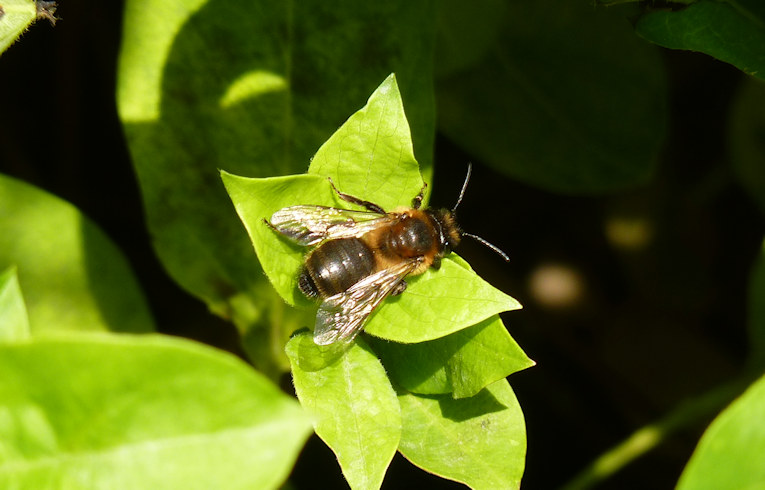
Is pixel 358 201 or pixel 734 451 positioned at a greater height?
pixel 358 201

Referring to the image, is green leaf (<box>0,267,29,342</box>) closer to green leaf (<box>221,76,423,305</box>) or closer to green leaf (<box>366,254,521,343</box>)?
green leaf (<box>221,76,423,305</box>)

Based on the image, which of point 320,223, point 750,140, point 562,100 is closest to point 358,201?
point 320,223

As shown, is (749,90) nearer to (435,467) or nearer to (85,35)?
(435,467)

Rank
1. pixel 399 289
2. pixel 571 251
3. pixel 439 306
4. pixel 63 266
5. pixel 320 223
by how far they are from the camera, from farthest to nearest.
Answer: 1. pixel 571 251
2. pixel 63 266
3. pixel 320 223
4. pixel 399 289
5. pixel 439 306

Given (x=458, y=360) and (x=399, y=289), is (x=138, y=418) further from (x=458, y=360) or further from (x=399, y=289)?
(x=399, y=289)

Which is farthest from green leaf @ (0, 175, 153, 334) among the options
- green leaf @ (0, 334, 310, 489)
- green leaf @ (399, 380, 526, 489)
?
green leaf @ (0, 334, 310, 489)

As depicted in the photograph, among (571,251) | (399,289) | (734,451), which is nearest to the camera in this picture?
(734,451)

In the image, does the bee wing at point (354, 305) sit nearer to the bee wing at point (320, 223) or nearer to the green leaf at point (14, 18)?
the bee wing at point (320, 223)
